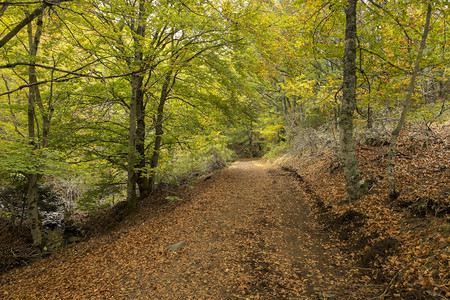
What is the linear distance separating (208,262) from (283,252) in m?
1.76

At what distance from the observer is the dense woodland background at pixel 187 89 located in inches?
252

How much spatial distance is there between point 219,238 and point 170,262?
1500 millimetres

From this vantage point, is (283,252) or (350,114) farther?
(350,114)

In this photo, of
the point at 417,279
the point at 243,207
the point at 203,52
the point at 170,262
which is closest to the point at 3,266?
the point at 170,262

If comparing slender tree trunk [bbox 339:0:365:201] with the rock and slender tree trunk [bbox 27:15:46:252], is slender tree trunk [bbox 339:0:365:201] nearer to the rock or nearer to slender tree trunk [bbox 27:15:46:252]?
the rock

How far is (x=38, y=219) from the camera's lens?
347 inches

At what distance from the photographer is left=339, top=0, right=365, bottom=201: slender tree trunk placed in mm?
6746

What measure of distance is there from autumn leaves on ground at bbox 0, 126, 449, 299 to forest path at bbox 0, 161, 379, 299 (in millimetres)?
26

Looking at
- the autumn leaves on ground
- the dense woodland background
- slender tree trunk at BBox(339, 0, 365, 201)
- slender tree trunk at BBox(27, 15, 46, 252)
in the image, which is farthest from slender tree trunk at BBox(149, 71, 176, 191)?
slender tree trunk at BBox(339, 0, 365, 201)

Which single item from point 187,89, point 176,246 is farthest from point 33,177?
point 187,89

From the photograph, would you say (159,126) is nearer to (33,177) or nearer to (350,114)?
(33,177)

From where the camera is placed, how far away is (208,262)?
5344mm

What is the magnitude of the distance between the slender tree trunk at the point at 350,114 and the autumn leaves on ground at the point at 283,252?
468mm

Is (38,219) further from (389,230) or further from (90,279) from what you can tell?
(389,230)
